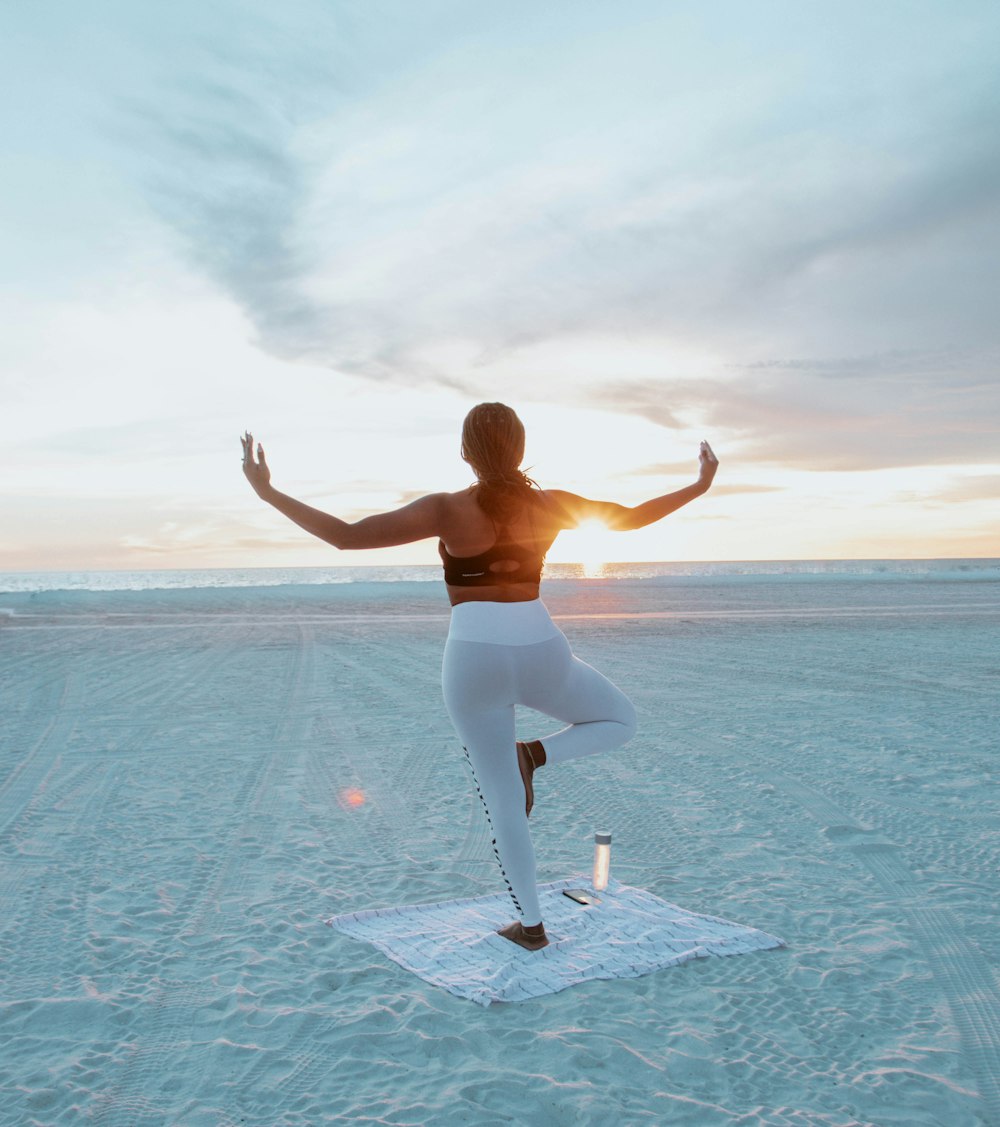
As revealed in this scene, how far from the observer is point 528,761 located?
146 inches

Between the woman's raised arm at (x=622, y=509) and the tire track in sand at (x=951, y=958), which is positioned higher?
the woman's raised arm at (x=622, y=509)

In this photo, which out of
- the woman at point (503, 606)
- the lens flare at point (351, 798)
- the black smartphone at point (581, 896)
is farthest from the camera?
the lens flare at point (351, 798)

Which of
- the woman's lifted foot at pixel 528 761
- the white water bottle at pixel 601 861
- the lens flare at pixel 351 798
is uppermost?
the woman's lifted foot at pixel 528 761

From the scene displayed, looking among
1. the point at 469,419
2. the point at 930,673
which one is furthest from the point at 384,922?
the point at 930,673

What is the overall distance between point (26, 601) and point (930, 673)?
37.4 meters

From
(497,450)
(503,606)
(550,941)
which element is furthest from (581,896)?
(497,450)

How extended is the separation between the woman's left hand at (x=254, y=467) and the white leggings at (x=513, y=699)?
89 centimetres

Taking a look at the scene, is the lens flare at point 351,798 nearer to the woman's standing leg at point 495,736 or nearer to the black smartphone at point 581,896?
the black smartphone at point 581,896

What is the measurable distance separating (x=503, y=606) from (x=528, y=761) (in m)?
0.71

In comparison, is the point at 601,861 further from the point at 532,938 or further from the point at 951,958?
the point at 951,958

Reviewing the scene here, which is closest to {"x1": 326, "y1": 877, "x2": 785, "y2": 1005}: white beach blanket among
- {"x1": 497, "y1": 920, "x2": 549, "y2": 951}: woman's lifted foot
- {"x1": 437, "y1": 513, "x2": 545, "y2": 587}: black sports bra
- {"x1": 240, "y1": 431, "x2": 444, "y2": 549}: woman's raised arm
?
{"x1": 497, "y1": 920, "x2": 549, "y2": 951}: woman's lifted foot

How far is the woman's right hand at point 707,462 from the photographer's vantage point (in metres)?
3.92

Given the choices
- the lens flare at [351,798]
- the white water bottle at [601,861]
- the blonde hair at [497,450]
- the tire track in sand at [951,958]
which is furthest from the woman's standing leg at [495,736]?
the lens flare at [351,798]

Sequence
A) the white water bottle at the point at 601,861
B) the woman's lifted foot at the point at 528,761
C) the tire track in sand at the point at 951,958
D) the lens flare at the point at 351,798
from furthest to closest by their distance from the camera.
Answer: the lens flare at the point at 351,798 → the white water bottle at the point at 601,861 → the woman's lifted foot at the point at 528,761 → the tire track in sand at the point at 951,958
